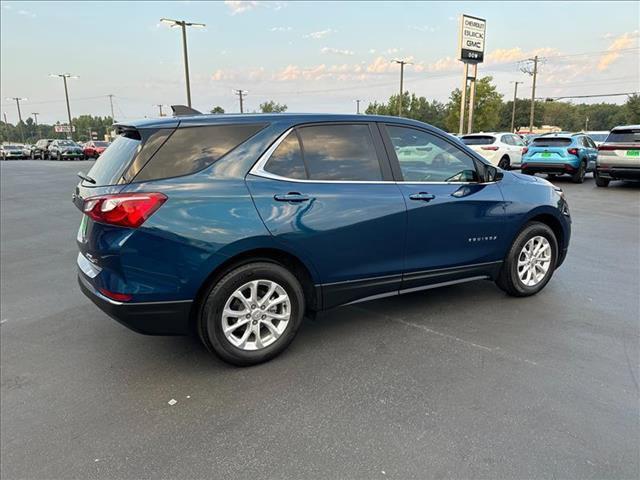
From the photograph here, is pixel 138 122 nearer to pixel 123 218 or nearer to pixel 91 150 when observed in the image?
pixel 123 218

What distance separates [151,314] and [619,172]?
45.3 ft

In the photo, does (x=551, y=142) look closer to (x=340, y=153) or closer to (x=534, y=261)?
(x=534, y=261)

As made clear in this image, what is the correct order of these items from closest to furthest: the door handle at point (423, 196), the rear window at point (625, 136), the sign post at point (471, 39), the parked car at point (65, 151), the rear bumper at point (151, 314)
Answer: the rear bumper at point (151, 314) → the door handle at point (423, 196) → the rear window at point (625, 136) → the sign post at point (471, 39) → the parked car at point (65, 151)

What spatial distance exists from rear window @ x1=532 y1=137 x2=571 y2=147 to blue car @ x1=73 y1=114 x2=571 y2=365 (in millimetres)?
12364

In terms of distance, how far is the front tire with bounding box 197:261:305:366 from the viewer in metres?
2.98

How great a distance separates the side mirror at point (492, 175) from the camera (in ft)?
13.5

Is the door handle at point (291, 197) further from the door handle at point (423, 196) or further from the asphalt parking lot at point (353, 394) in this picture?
the asphalt parking lot at point (353, 394)

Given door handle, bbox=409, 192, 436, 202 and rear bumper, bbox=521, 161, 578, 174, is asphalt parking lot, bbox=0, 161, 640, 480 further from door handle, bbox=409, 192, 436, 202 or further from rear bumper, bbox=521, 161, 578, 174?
rear bumper, bbox=521, 161, 578, 174

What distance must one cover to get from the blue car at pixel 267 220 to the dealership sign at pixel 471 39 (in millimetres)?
27024

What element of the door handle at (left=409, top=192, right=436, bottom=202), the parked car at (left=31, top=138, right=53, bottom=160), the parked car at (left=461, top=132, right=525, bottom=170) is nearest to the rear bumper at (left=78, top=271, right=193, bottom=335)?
the door handle at (left=409, top=192, right=436, bottom=202)

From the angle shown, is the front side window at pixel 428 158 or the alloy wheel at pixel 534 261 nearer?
the front side window at pixel 428 158

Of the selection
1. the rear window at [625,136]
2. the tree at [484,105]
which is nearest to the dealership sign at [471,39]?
the rear window at [625,136]

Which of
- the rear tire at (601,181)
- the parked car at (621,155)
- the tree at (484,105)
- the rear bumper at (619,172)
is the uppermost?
the tree at (484,105)

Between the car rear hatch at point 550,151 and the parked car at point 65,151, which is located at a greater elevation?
the car rear hatch at point 550,151
